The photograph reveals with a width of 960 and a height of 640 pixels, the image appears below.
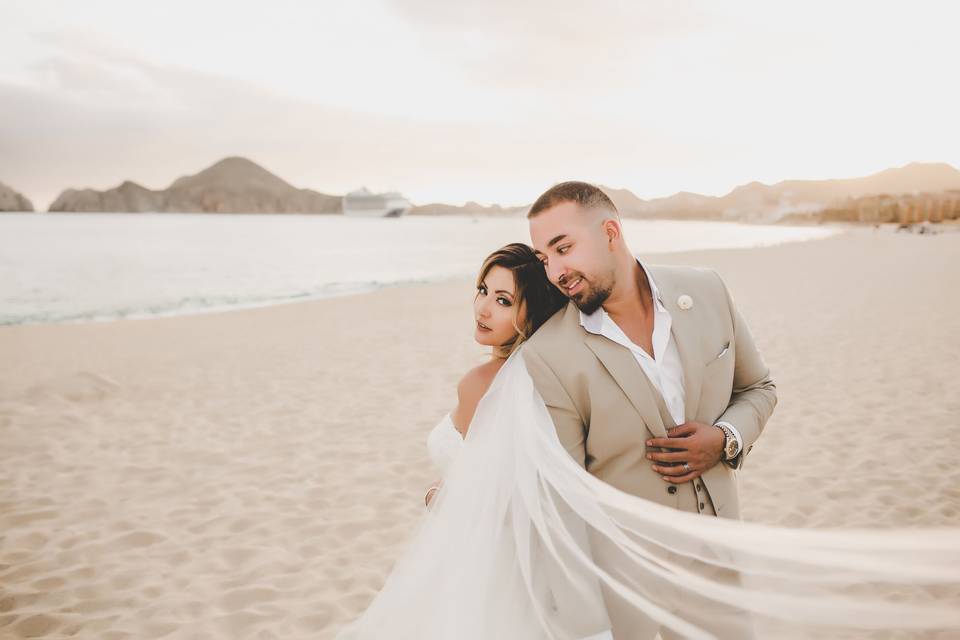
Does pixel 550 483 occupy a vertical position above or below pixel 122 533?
above

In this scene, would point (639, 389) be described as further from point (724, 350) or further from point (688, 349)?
point (724, 350)

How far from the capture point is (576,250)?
1.99 meters

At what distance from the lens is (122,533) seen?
4.96 meters

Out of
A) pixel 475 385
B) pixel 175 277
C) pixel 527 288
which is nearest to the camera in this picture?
pixel 527 288

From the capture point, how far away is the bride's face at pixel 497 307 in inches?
93.3

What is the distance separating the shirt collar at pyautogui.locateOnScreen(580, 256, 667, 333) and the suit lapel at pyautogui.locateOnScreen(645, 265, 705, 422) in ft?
0.07

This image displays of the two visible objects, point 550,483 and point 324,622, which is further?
point 324,622

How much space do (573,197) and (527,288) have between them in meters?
0.46

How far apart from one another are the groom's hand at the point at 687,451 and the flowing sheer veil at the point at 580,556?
125mm

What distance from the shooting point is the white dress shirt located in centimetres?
202

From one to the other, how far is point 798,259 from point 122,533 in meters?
32.3

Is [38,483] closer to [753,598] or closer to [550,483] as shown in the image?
[550,483]

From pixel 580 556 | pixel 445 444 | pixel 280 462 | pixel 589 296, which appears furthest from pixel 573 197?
pixel 280 462

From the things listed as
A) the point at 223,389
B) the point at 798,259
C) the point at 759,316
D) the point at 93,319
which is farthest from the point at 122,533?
the point at 798,259
